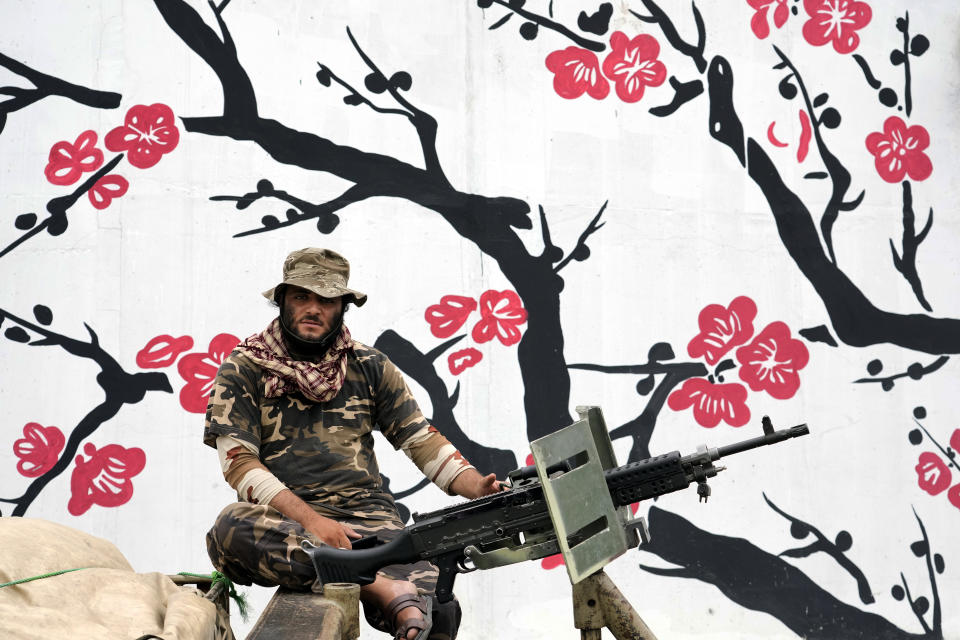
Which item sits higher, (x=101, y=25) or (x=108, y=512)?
(x=101, y=25)

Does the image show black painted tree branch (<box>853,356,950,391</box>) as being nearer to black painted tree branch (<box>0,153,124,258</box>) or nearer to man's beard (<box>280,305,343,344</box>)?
man's beard (<box>280,305,343,344</box>)

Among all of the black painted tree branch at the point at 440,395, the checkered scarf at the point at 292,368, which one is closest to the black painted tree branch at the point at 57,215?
the black painted tree branch at the point at 440,395

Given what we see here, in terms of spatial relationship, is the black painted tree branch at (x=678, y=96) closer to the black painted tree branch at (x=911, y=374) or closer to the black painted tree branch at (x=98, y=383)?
the black painted tree branch at (x=911, y=374)

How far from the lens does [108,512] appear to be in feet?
12.2

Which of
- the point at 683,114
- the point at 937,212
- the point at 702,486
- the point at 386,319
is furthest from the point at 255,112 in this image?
the point at 937,212

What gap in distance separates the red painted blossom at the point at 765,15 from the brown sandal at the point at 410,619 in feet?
10.5

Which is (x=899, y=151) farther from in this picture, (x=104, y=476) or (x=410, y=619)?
(x=104, y=476)

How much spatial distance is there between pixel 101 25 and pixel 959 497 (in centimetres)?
447

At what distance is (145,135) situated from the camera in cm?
388

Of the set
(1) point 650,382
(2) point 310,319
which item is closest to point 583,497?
(2) point 310,319

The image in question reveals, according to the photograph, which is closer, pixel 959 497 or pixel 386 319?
pixel 386 319

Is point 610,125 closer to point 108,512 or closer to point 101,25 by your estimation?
point 101,25

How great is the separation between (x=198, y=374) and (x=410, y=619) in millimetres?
1873

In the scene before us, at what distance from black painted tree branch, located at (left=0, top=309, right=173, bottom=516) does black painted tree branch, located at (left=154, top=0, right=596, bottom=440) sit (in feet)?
3.41
